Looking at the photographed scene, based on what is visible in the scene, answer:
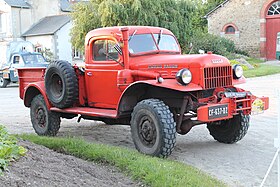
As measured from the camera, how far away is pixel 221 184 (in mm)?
5965

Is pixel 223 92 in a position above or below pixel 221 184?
above

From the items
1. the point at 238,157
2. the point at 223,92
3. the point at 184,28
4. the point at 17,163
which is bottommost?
the point at 238,157

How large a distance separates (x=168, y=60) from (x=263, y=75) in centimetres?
1802

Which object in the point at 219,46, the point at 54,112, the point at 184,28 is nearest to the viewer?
the point at 54,112

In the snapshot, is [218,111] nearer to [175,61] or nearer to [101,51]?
[175,61]

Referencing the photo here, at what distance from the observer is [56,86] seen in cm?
929

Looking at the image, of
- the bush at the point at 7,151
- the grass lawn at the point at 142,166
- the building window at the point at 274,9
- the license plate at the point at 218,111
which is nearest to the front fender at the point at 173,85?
the license plate at the point at 218,111

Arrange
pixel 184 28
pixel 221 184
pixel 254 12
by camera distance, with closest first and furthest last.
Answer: pixel 221 184
pixel 184 28
pixel 254 12

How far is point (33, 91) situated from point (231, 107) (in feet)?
14.6

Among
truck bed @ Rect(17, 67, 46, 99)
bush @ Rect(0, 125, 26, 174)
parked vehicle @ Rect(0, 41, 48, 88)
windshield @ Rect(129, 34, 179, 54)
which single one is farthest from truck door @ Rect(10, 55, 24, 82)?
bush @ Rect(0, 125, 26, 174)

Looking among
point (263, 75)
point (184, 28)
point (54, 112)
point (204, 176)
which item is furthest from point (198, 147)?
point (184, 28)

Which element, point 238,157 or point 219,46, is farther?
point 219,46

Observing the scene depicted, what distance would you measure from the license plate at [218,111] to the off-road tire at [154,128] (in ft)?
1.85

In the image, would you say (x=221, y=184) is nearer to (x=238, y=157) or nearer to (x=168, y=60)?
(x=238, y=157)
